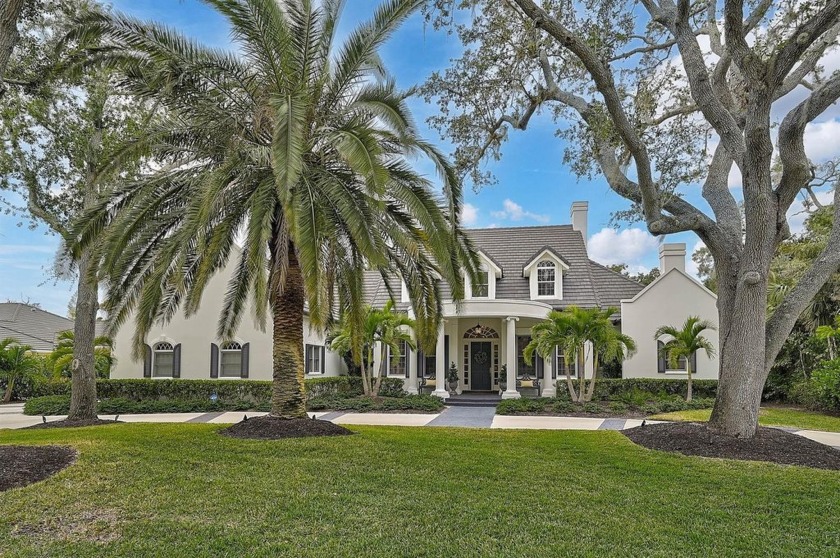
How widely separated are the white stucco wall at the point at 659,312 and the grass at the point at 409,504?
521 inches

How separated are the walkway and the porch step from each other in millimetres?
2309

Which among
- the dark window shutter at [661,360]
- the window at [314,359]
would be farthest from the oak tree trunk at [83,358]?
the dark window shutter at [661,360]

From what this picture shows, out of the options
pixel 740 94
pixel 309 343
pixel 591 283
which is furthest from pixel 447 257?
pixel 591 283

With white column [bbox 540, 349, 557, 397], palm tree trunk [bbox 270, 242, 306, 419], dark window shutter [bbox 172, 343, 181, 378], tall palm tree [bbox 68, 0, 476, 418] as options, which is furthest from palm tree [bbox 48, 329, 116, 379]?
white column [bbox 540, 349, 557, 397]

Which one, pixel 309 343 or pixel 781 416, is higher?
pixel 309 343

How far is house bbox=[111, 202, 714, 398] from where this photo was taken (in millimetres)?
20531

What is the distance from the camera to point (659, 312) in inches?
865

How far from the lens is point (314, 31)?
31.3 feet

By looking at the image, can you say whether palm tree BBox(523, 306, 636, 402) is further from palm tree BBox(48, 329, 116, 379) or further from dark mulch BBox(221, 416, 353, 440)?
palm tree BBox(48, 329, 116, 379)

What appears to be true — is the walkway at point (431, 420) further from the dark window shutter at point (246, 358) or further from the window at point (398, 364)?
the window at point (398, 364)

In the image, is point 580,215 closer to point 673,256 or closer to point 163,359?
point 673,256

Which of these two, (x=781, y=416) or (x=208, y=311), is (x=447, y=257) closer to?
(x=781, y=416)

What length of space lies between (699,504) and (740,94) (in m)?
9.39

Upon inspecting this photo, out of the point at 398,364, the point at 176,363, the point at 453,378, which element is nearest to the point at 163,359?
the point at 176,363
